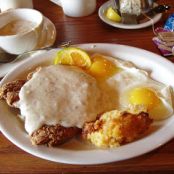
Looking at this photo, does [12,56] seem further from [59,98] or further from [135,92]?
[135,92]

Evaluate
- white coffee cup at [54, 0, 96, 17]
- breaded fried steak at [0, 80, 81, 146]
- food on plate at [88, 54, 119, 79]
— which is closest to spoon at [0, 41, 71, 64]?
food on plate at [88, 54, 119, 79]

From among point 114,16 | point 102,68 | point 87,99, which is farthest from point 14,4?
point 87,99

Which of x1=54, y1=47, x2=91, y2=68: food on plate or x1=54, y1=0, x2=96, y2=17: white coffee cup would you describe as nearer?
x1=54, y1=47, x2=91, y2=68: food on plate

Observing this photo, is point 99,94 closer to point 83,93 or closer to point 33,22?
point 83,93

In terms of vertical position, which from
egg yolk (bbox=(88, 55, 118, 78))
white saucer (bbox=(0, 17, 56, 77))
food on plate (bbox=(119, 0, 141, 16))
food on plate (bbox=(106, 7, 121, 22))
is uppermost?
food on plate (bbox=(119, 0, 141, 16))

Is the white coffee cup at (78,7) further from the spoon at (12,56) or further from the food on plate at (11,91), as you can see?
the food on plate at (11,91)

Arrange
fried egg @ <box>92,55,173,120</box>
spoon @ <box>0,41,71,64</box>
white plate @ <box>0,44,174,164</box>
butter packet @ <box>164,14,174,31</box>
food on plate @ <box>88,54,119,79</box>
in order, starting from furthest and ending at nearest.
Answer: butter packet @ <box>164,14,174,31</box>
spoon @ <box>0,41,71,64</box>
food on plate @ <box>88,54,119,79</box>
fried egg @ <box>92,55,173,120</box>
white plate @ <box>0,44,174,164</box>

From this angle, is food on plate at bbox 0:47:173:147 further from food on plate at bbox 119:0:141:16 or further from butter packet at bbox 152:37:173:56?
food on plate at bbox 119:0:141:16
